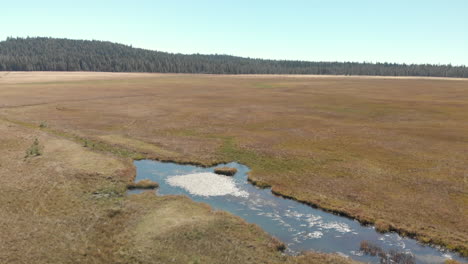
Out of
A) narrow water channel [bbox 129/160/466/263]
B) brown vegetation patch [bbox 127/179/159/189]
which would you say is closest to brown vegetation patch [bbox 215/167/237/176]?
narrow water channel [bbox 129/160/466/263]

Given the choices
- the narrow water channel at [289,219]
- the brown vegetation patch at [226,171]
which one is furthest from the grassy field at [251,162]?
the brown vegetation patch at [226,171]

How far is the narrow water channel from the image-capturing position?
22045 millimetres

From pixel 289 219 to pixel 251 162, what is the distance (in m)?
15.0

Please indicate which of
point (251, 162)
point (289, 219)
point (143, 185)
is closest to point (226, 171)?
point (251, 162)

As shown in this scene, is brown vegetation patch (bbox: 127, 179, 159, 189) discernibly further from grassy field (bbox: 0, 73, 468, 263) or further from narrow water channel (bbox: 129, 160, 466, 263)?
grassy field (bbox: 0, 73, 468, 263)

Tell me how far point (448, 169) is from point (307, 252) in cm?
2652

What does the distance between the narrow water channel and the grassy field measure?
129cm

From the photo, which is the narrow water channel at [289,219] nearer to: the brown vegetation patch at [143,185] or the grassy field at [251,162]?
the brown vegetation patch at [143,185]

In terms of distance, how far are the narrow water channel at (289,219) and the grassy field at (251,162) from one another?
4.23ft

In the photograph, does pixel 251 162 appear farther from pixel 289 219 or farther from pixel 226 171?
pixel 289 219

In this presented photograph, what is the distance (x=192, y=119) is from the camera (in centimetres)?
6925

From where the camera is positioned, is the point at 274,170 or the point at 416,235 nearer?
the point at 416,235

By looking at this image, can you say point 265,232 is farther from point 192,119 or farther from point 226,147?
point 192,119

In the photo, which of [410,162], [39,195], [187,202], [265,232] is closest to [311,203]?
[265,232]
